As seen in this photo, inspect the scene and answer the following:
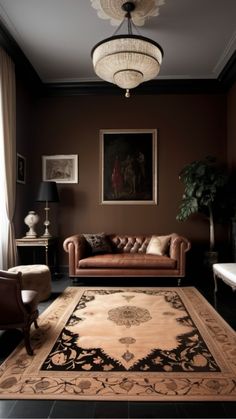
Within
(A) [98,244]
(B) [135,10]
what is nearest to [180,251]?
(A) [98,244]

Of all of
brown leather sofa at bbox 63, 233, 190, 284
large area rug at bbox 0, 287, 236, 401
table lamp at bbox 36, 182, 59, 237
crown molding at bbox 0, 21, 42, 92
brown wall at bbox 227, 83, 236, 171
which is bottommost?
large area rug at bbox 0, 287, 236, 401

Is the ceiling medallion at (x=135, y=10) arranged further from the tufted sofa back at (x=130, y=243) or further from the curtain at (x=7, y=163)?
the tufted sofa back at (x=130, y=243)

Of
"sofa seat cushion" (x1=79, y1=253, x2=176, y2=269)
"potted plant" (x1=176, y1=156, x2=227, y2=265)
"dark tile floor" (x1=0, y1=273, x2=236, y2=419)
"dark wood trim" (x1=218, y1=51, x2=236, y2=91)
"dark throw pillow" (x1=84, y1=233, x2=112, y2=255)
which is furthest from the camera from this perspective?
"dark throw pillow" (x1=84, y1=233, x2=112, y2=255)

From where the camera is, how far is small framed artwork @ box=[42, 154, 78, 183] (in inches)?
236

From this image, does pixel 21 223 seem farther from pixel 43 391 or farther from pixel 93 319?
pixel 43 391

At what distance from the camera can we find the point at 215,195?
516 centimetres

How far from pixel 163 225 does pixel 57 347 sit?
3.67 metres

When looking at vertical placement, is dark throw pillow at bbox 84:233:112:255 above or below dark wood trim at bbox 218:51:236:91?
below

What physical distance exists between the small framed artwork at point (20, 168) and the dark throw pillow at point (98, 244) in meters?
→ 1.57

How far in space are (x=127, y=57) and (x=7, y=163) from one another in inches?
99.4

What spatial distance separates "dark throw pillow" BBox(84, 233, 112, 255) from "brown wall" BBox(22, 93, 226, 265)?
0.62 m

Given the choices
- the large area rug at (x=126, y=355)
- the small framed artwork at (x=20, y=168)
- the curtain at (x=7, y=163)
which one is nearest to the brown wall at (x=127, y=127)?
the small framed artwork at (x=20, y=168)

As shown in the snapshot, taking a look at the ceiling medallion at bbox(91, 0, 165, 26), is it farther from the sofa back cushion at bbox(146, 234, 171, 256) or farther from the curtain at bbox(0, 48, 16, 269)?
the sofa back cushion at bbox(146, 234, 171, 256)

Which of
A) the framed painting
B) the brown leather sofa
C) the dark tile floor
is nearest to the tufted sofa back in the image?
the brown leather sofa
